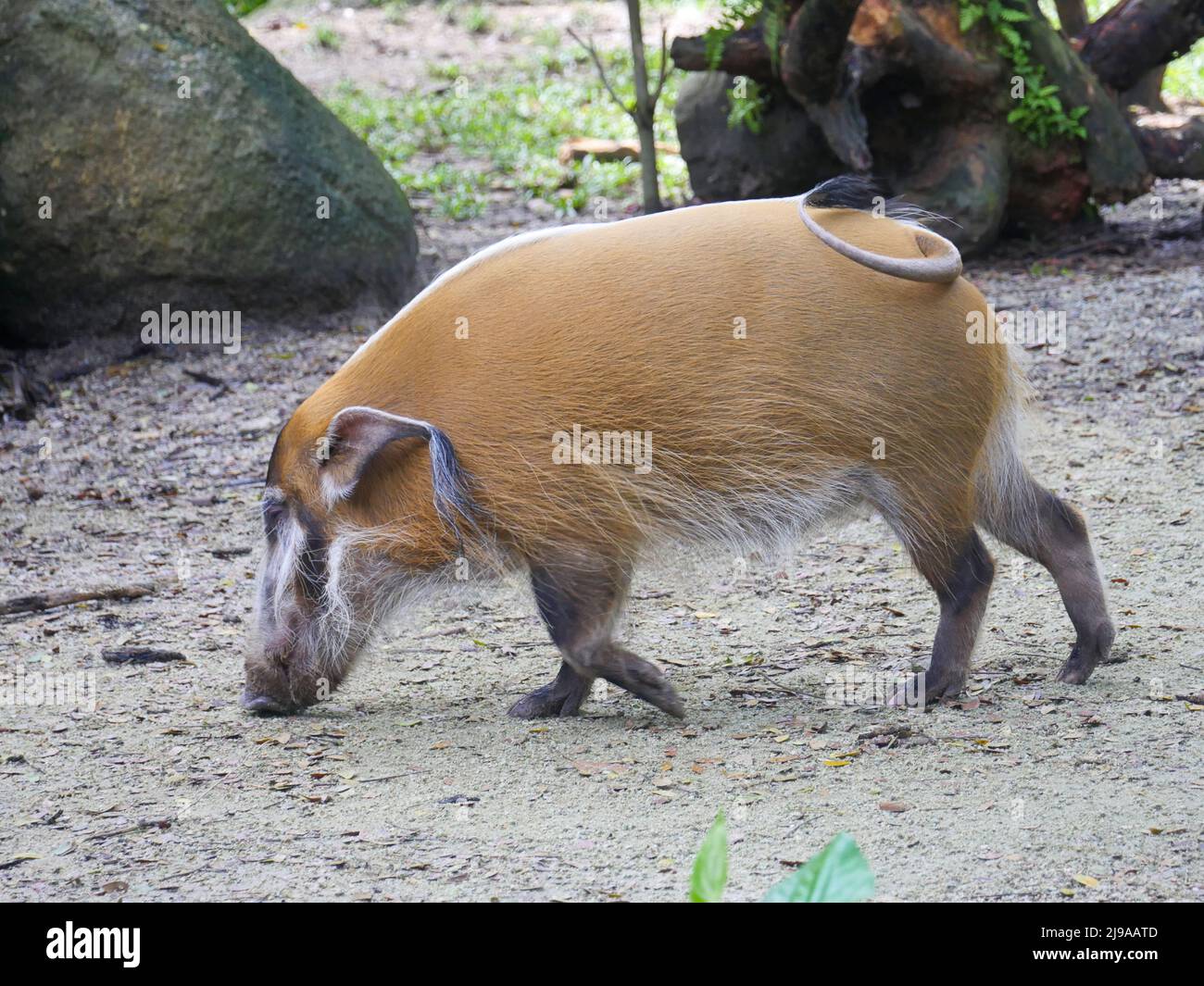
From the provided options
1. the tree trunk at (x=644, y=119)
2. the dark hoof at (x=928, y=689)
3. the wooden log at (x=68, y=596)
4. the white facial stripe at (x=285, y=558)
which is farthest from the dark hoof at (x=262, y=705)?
the tree trunk at (x=644, y=119)

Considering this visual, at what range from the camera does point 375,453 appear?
3.72m

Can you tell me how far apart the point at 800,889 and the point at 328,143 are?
711 centimetres

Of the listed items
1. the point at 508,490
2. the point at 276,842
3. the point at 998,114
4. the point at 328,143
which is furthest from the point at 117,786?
the point at 998,114

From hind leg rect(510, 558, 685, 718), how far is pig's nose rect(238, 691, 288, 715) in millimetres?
866

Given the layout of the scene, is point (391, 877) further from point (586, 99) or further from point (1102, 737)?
point (586, 99)

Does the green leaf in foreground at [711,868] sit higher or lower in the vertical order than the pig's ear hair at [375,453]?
lower

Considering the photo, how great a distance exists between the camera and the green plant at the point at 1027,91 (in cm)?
802

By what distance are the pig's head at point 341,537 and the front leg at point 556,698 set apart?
0.46 meters

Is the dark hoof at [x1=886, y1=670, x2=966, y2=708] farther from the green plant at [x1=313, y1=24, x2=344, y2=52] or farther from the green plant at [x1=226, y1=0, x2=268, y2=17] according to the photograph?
the green plant at [x1=313, y1=24, x2=344, y2=52]

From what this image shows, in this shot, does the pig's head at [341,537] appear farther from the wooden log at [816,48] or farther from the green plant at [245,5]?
the green plant at [245,5]

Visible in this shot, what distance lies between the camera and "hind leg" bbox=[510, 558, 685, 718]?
362 centimetres

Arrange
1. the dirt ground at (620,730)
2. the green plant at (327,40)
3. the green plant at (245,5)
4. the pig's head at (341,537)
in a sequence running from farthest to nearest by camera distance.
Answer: the green plant at (327,40) → the green plant at (245,5) → the pig's head at (341,537) → the dirt ground at (620,730)

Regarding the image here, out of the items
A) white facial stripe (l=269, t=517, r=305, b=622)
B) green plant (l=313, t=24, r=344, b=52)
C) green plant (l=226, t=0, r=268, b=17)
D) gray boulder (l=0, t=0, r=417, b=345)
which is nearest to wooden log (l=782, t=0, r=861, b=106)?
gray boulder (l=0, t=0, r=417, b=345)

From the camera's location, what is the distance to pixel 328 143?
7898 millimetres
